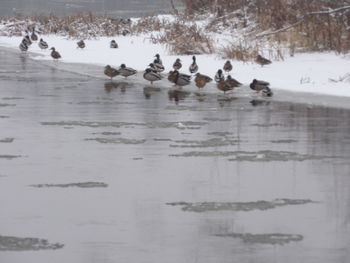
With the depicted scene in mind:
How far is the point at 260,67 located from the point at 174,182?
1579cm

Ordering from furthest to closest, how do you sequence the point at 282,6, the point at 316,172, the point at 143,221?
1. the point at 282,6
2. the point at 316,172
3. the point at 143,221

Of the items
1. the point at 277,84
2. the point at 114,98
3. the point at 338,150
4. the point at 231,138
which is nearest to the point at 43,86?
the point at 114,98

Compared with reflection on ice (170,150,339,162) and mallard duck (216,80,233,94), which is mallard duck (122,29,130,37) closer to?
mallard duck (216,80,233,94)

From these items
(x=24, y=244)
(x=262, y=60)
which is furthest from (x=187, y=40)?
(x=24, y=244)

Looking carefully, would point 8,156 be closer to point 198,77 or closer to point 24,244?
point 24,244

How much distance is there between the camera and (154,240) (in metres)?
7.84

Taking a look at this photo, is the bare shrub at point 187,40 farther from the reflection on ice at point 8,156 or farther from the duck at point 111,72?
the reflection on ice at point 8,156

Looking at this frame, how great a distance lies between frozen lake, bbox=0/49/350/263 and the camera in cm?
766

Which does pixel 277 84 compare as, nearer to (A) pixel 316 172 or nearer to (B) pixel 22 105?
(B) pixel 22 105

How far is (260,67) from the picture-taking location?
85.2ft

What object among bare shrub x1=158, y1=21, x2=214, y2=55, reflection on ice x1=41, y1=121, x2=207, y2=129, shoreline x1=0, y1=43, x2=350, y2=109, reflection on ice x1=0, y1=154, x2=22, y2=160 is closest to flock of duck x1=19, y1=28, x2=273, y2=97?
shoreline x1=0, y1=43, x2=350, y2=109

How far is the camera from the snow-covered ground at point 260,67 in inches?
869

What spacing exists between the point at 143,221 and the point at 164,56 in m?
22.9

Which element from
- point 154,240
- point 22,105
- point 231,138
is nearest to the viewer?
point 154,240
